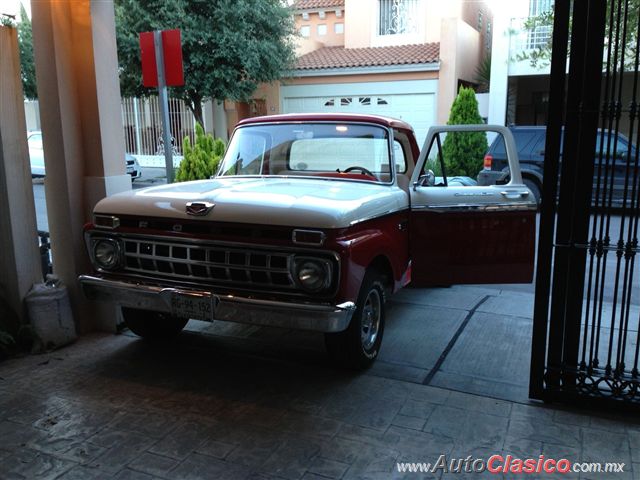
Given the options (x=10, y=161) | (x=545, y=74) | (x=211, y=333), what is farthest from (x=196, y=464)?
(x=545, y=74)

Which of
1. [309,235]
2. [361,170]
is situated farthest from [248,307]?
[361,170]

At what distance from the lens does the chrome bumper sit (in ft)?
11.7

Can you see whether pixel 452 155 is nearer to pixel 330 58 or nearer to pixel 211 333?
pixel 330 58

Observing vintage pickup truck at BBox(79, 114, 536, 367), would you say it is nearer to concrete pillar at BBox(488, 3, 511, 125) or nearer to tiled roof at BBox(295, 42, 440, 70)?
concrete pillar at BBox(488, 3, 511, 125)

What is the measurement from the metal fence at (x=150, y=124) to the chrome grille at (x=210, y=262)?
57.6ft

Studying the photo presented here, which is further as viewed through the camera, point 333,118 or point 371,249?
point 333,118

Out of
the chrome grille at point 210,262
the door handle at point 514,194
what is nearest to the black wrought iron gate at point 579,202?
the door handle at point 514,194

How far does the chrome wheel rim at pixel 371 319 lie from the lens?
168 inches

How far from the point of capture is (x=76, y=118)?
4875 mm

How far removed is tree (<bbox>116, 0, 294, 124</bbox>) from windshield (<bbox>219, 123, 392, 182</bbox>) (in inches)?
512

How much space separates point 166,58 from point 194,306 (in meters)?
2.89

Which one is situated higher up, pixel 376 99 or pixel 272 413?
pixel 376 99

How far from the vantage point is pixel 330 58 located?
20.5 meters

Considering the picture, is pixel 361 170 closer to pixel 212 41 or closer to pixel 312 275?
pixel 312 275
